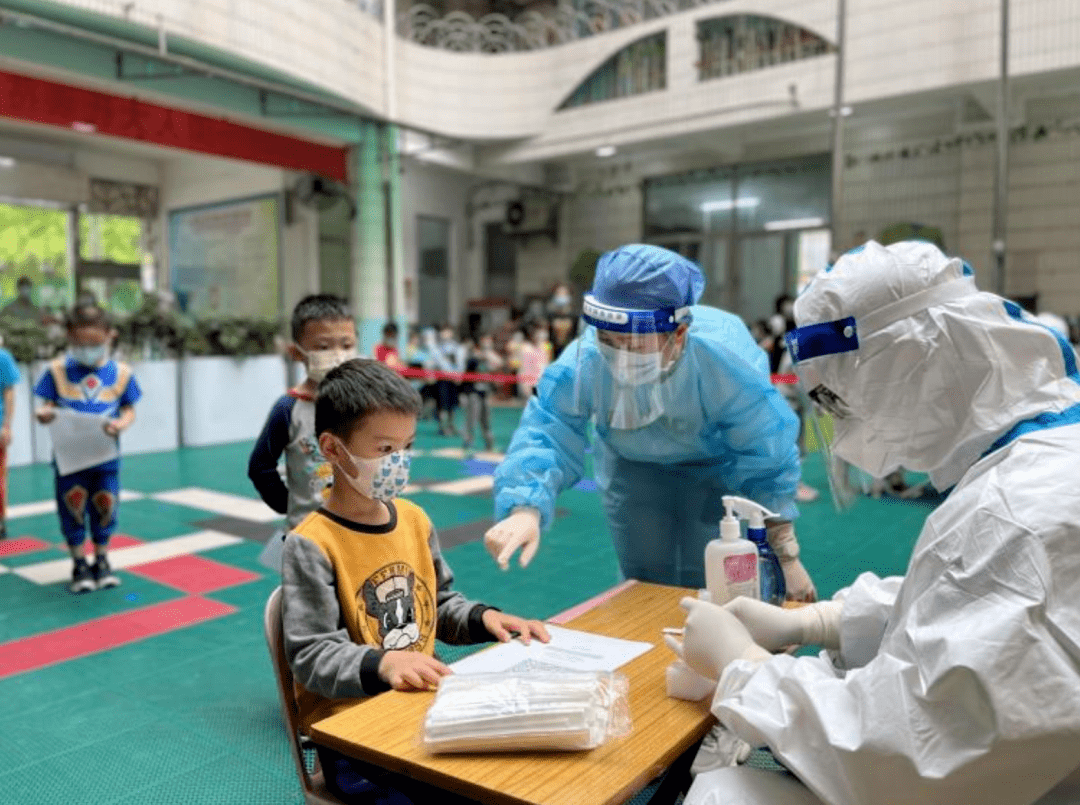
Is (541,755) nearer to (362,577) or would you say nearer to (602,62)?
(362,577)

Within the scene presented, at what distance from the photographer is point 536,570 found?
4.45 metres

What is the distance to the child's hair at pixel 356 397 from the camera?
1.63 meters

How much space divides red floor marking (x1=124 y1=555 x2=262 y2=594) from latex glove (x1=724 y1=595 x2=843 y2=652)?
338cm

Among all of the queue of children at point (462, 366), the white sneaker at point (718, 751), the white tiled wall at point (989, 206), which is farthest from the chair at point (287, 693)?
the white tiled wall at point (989, 206)

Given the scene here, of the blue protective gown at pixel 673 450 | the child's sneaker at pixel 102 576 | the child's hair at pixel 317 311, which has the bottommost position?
the child's sneaker at pixel 102 576

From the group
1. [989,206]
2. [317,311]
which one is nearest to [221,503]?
[317,311]

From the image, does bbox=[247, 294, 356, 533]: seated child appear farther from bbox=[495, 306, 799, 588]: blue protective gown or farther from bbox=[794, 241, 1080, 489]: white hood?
bbox=[794, 241, 1080, 489]: white hood

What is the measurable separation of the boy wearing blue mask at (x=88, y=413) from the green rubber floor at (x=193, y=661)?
18 centimetres

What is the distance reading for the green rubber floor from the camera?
2.40m

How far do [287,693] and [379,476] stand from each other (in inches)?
16.7

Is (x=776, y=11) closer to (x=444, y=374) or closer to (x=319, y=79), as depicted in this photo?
(x=319, y=79)

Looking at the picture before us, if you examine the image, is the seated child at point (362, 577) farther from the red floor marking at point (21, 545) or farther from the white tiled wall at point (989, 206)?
the white tiled wall at point (989, 206)

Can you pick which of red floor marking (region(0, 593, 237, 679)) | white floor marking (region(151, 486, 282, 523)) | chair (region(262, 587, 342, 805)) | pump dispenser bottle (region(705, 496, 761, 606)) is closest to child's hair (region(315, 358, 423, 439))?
chair (region(262, 587, 342, 805))

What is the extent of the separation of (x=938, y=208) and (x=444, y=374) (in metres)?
7.74
